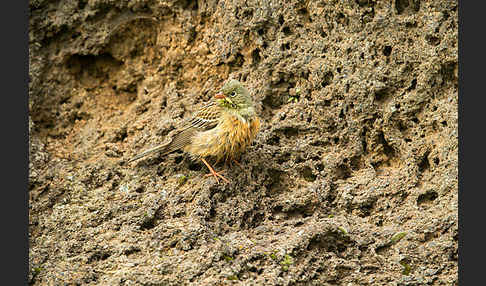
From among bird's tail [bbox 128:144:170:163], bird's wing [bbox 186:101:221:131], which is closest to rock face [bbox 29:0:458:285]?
bird's tail [bbox 128:144:170:163]

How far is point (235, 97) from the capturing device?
686 centimetres

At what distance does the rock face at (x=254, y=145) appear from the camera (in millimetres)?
5887

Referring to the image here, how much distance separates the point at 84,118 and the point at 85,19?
1439 millimetres

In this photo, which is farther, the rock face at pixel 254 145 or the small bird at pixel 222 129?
the small bird at pixel 222 129

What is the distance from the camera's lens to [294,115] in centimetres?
712

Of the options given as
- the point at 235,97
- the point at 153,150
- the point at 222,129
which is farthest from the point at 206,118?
the point at 153,150

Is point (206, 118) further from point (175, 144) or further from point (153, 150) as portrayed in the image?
point (153, 150)

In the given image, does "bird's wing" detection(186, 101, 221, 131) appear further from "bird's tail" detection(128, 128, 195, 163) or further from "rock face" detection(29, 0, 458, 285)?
"rock face" detection(29, 0, 458, 285)

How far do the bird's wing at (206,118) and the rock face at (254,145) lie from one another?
0.49 m

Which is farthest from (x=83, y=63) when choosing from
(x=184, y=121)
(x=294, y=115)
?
(x=294, y=115)

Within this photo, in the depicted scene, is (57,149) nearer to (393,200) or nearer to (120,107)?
(120,107)

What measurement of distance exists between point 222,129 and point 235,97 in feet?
1.43

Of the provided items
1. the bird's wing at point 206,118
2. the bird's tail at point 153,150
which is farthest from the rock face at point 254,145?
the bird's wing at point 206,118

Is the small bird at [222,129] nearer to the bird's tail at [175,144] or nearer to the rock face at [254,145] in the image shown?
the bird's tail at [175,144]
